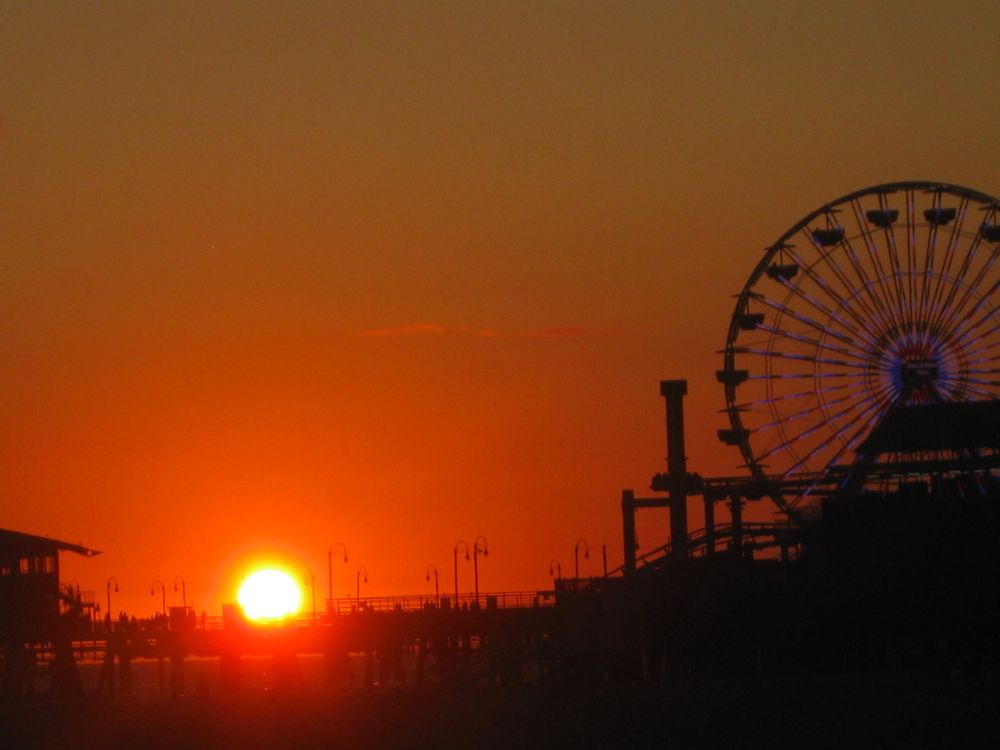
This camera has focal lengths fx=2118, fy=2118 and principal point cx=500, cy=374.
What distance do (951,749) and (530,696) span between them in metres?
22.6

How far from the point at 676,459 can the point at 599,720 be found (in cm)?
2757

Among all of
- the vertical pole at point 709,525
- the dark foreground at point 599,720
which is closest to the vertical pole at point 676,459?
the vertical pole at point 709,525

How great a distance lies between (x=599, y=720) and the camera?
63.5 m

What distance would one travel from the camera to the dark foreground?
57812 mm

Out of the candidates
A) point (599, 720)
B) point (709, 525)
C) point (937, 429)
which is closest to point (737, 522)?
point (709, 525)

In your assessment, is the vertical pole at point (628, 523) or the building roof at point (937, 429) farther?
the vertical pole at point (628, 523)

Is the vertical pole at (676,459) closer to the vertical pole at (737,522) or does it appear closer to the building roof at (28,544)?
the vertical pole at (737,522)

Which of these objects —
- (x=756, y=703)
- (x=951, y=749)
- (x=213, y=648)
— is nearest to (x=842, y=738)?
(x=951, y=749)

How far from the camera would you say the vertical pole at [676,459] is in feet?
294

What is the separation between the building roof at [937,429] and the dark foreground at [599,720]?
1038 centimetres

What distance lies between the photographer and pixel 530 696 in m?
74.1

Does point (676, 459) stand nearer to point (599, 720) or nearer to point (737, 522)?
point (737, 522)

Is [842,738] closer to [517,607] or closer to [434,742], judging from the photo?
[434,742]

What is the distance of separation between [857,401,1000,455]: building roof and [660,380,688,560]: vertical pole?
47.8ft
